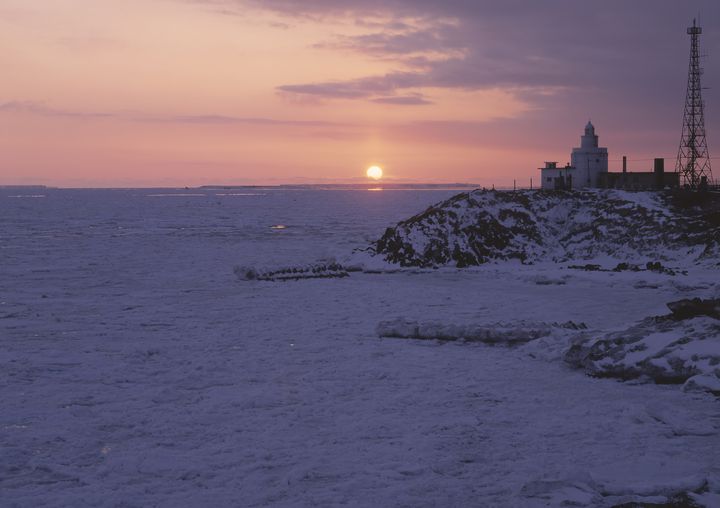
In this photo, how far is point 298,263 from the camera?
42625mm

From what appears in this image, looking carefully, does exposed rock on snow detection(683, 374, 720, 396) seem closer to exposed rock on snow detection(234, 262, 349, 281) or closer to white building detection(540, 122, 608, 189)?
exposed rock on snow detection(234, 262, 349, 281)

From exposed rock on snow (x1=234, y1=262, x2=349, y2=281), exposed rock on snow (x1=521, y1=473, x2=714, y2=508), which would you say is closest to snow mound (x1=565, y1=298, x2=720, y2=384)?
exposed rock on snow (x1=521, y1=473, x2=714, y2=508)

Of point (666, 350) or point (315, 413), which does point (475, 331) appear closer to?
point (666, 350)

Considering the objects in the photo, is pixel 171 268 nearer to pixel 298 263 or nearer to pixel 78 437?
pixel 298 263

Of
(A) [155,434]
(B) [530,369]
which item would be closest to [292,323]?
(B) [530,369]

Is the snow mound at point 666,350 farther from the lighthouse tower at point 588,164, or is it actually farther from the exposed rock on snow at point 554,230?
the lighthouse tower at point 588,164

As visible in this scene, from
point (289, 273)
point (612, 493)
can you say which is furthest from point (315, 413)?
point (289, 273)

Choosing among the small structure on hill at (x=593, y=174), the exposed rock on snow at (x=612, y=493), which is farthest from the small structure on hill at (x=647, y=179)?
the exposed rock on snow at (x=612, y=493)

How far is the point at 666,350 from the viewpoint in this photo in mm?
16594

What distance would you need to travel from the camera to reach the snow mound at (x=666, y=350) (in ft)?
51.7

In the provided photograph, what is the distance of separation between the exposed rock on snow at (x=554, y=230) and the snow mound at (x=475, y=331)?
68.7 feet

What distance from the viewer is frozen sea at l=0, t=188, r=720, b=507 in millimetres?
10281

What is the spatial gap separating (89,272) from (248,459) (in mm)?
29303

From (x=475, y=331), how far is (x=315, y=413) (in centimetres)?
826
